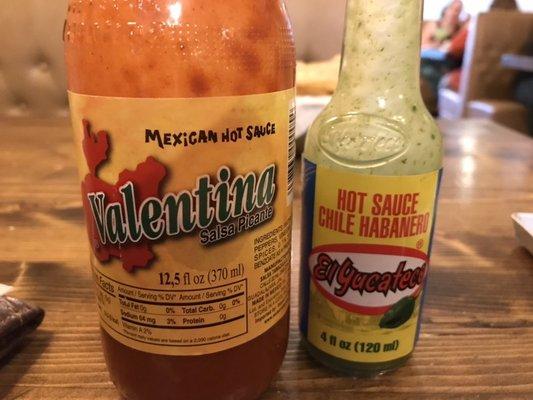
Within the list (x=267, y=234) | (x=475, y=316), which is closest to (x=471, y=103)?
(x=475, y=316)

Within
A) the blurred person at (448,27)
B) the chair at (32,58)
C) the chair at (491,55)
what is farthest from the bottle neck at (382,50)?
the blurred person at (448,27)

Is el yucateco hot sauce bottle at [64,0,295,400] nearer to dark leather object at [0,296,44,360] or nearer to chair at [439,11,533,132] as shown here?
dark leather object at [0,296,44,360]

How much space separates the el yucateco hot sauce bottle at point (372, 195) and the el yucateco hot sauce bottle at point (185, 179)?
4cm

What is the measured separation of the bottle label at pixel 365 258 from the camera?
0.36m

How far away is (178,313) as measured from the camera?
323 millimetres

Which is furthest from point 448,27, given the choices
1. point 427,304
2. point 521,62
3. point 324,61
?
point 427,304

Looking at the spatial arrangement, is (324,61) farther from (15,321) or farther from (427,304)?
(15,321)

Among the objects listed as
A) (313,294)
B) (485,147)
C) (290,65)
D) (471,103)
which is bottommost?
(471,103)

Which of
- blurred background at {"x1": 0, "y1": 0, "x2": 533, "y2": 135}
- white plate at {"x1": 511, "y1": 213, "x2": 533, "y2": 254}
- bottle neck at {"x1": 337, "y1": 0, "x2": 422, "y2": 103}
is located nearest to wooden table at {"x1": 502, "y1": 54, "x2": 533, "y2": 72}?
blurred background at {"x1": 0, "y1": 0, "x2": 533, "y2": 135}

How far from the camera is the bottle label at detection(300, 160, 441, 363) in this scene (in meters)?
0.36

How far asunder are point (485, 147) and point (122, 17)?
106 centimetres

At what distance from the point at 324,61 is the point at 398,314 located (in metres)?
1.83

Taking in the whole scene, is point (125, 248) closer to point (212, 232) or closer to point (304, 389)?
point (212, 232)

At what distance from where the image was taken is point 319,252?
0.39 m
